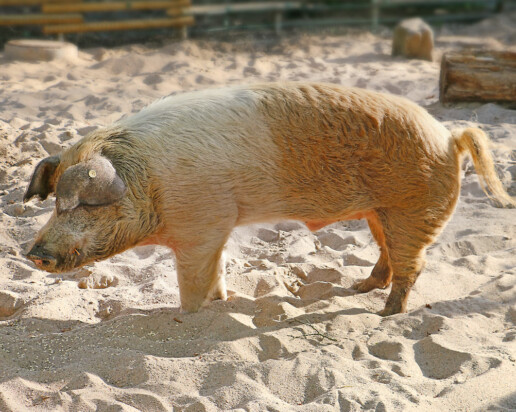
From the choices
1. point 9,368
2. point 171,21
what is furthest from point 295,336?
point 171,21

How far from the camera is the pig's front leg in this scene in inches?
148

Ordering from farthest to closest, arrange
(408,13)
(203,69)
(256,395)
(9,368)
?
(408,13)
(203,69)
(9,368)
(256,395)

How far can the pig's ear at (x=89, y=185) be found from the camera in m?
3.43

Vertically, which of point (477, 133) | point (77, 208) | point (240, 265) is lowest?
point (240, 265)

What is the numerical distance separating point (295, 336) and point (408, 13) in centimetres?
1140

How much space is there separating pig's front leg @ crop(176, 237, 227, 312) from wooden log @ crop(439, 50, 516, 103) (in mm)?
4539

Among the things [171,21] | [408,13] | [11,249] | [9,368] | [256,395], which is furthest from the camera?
[408,13]

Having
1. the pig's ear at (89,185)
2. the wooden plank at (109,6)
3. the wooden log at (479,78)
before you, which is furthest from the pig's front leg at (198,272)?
the wooden plank at (109,6)

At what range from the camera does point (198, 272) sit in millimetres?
3803

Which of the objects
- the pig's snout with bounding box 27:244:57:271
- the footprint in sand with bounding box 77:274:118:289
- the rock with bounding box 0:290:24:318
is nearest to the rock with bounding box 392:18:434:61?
the footprint in sand with bounding box 77:274:118:289

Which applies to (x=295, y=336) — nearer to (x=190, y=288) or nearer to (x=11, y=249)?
(x=190, y=288)

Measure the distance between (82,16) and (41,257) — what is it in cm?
776

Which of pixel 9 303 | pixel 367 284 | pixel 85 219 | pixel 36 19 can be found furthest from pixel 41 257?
pixel 36 19

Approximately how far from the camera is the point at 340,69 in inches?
369
